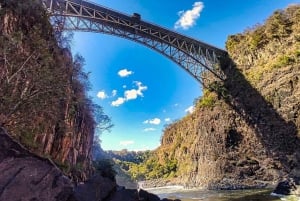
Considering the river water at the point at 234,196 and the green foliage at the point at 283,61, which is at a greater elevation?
the green foliage at the point at 283,61

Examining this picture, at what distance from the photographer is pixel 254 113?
42.8m

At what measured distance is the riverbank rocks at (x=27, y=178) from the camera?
4.71 m

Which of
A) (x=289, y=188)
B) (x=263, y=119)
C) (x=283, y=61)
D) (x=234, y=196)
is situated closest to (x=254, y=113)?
(x=263, y=119)

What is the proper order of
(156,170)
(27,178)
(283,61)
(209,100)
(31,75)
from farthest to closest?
1. (156,170)
2. (209,100)
3. (283,61)
4. (31,75)
5. (27,178)

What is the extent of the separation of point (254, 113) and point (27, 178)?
133 ft

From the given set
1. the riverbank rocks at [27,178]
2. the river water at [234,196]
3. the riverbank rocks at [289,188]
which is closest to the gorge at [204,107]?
the riverbank rocks at [27,178]

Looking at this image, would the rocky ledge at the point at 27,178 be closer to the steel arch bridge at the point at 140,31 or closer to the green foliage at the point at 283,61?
the steel arch bridge at the point at 140,31

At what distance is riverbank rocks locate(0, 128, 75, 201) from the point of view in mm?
4711

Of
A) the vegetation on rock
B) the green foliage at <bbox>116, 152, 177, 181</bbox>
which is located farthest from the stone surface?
the green foliage at <bbox>116, 152, 177, 181</bbox>

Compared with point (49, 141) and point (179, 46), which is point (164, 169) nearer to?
point (179, 46)

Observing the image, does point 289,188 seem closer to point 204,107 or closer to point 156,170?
point 204,107

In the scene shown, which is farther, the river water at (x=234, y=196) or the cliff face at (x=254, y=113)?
the cliff face at (x=254, y=113)

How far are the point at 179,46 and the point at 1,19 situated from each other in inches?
1092

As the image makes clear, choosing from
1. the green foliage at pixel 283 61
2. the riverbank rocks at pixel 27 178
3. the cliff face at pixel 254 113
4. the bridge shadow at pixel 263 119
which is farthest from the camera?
the green foliage at pixel 283 61
